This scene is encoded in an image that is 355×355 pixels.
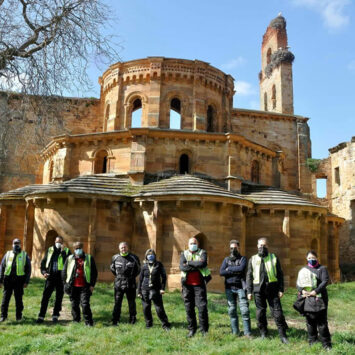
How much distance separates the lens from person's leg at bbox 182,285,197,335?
7.79 metres

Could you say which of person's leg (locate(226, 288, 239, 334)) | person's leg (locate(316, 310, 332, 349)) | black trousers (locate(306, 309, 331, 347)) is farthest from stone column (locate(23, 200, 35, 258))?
person's leg (locate(316, 310, 332, 349))

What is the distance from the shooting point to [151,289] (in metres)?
8.65

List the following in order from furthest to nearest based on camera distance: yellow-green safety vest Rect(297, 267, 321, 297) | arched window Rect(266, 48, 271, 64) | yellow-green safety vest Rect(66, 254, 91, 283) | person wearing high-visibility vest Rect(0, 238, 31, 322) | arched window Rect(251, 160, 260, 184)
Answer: arched window Rect(266, 48, 271, 64) < arched window Rect(251, 160, 260, 184) < person wearing high-visibility vest Rect(0, 238, 31, 322) < yellow-green safety vest Rect(66, 254, 91, 283) < yellow-green safety vest Rect(297, 267, 321, 297)

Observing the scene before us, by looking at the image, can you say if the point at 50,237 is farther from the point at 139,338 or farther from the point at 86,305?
the point at 139,338

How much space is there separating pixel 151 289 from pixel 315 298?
3502mm

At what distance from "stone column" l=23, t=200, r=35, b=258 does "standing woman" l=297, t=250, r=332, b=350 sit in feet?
47.0

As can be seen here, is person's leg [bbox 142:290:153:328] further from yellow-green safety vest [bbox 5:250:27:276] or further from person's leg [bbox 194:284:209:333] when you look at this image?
yellow-green safety vest [bbox 5:250:27:276]

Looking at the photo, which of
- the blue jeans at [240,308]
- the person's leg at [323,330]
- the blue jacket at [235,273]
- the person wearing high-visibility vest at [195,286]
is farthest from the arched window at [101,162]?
the person's leg at [323,330]

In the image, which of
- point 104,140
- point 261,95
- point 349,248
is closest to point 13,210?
point 104,140

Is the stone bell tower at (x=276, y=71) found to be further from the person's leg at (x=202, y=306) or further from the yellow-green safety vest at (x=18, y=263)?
the yellow-green safety vest at (x=18, y=263)

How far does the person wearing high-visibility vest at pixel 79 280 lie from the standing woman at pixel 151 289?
45.4 inches

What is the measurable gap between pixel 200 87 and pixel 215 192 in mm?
8801

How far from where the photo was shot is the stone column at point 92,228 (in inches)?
652

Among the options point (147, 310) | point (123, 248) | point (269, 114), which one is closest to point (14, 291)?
point (123, 248)
